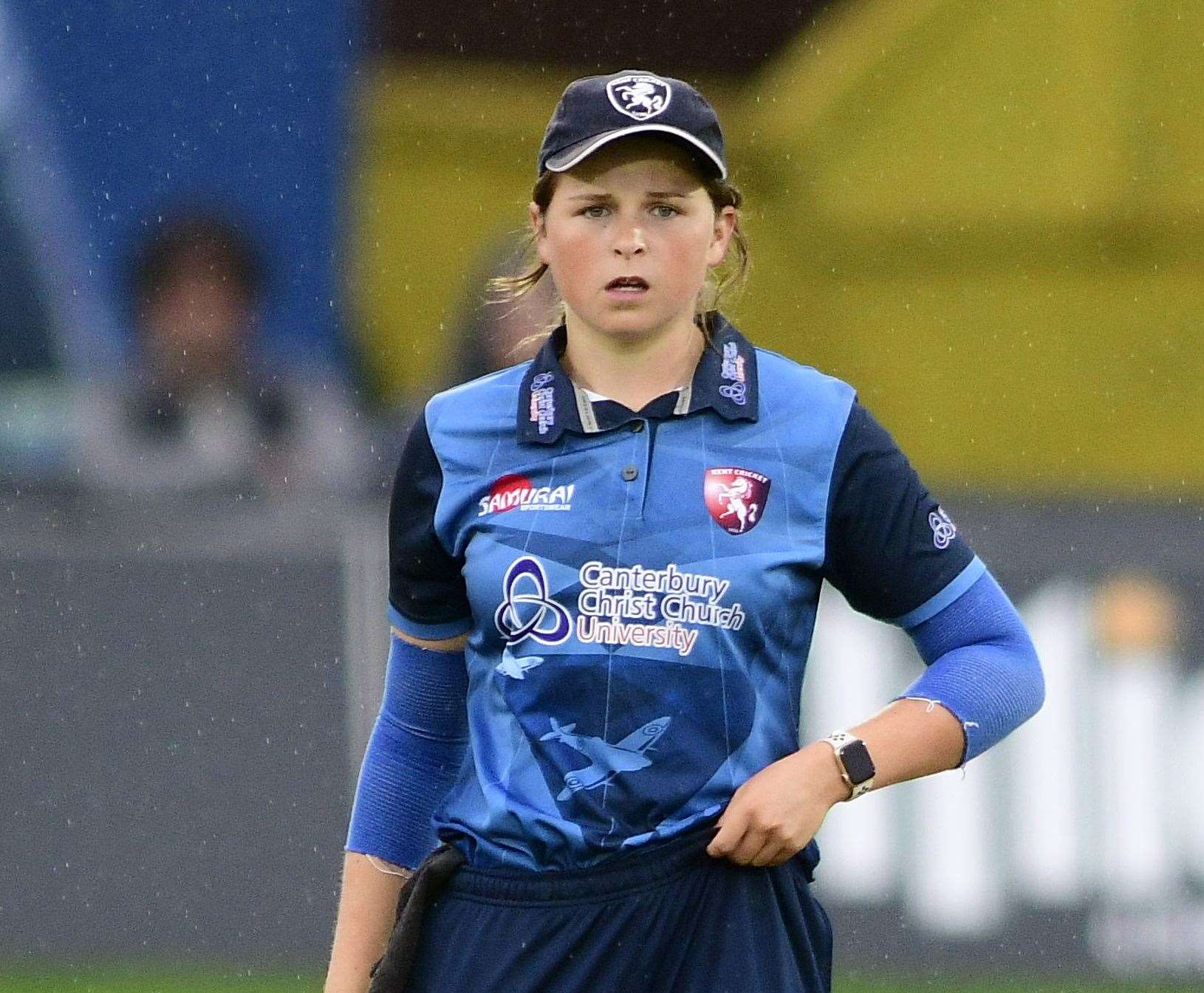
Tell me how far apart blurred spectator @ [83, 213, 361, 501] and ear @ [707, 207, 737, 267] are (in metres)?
5.64

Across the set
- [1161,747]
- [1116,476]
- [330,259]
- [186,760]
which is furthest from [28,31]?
[1161,747]

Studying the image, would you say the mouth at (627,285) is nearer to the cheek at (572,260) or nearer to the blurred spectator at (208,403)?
the cheek at (572,260)

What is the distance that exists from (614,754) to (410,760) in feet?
1.42

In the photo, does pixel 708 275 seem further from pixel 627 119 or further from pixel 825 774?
pixel 825 774

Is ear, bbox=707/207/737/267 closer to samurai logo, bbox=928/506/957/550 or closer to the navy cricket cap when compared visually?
the navy cricket cap

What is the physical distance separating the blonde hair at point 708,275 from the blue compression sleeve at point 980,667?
0.45 meters

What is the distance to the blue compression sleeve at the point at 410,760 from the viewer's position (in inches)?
125

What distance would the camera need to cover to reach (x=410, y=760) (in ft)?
10.5

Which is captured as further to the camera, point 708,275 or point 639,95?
point 708,275

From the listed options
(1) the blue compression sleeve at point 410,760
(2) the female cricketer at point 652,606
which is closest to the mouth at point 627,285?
(2) the female cricketer at point 652,606

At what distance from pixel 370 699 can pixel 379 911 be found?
466 cm

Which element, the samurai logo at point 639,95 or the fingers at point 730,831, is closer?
the fingers at point 730,831

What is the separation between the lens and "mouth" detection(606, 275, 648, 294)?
2932 mm

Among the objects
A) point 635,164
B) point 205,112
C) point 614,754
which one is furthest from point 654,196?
point 205,112
